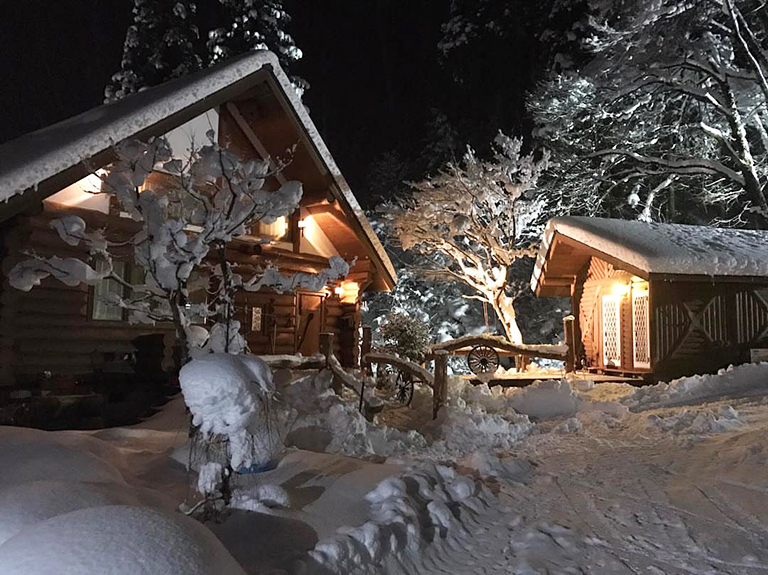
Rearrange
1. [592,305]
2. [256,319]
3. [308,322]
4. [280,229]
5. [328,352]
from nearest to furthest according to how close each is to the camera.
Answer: [328,352] → [256,319] → [280,229] → [308,322] → [592,305]

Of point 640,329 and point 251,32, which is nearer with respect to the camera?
point 640,329

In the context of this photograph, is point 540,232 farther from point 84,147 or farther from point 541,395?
point 84,147

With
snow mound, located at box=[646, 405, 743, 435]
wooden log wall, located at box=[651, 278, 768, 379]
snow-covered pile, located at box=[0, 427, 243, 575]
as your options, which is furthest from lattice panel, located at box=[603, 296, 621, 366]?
snow-covered pile, located at box=[0, 427, 243, 575]

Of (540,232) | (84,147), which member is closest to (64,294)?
(84,147)

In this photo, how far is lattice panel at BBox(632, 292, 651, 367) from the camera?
1638 cm

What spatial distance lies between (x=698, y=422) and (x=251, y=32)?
81.9 ft

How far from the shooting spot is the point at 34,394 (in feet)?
31.1

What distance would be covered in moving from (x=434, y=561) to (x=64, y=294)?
875 cm

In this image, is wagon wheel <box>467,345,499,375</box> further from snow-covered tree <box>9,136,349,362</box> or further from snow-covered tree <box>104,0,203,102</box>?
snow-covered tree <box>104,0,203,102</box>

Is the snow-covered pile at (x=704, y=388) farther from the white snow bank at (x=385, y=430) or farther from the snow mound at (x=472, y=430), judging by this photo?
the snow mound at (x=472, y=430)

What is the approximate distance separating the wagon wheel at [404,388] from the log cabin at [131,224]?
3316 millimetres

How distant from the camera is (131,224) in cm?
1120

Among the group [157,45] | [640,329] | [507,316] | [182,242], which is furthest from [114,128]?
[157,45]

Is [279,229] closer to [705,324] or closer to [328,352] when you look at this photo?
[328,352]
